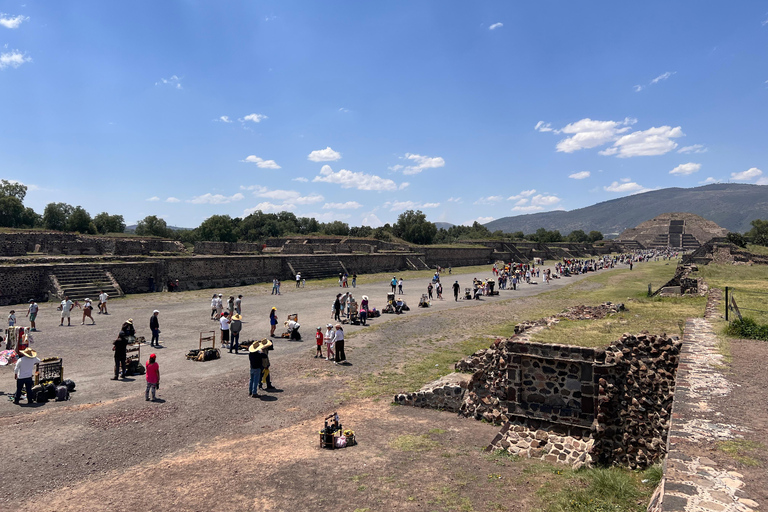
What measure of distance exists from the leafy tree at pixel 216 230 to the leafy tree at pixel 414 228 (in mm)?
32878

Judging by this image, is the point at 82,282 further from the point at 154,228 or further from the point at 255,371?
the point at 154,228

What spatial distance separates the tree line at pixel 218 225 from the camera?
58.1 metres

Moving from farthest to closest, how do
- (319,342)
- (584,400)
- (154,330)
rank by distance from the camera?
(154,330) → (319,342) → (584,400)

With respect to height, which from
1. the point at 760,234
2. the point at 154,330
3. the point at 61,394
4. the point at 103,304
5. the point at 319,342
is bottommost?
the point at 61,394

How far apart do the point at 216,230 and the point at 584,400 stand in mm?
82574

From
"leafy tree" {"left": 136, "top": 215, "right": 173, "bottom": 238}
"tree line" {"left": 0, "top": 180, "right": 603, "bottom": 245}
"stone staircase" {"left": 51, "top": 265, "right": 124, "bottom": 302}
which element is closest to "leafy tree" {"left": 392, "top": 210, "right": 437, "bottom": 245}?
"tree line" {"left": 0, "top": 180, "right": 603, "bottom": 245}

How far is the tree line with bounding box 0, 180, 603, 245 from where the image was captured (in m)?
58.1

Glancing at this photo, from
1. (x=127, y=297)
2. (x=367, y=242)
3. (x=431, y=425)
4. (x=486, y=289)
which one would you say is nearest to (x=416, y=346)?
(x=431, y=425)

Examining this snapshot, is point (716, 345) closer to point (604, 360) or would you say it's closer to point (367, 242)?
point (604, 360)

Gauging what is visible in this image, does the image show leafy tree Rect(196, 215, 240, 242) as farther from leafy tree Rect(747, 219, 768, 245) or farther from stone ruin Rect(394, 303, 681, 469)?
leafy tree Rect(747, 219, 768, 245)

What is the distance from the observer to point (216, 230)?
81.9 metres

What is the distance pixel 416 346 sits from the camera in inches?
620

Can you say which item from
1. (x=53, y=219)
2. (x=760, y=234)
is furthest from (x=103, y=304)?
(x=760, y=234)

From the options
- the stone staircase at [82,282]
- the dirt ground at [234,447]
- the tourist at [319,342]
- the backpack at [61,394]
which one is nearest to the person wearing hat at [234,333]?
the dirt ground at [234,447]
